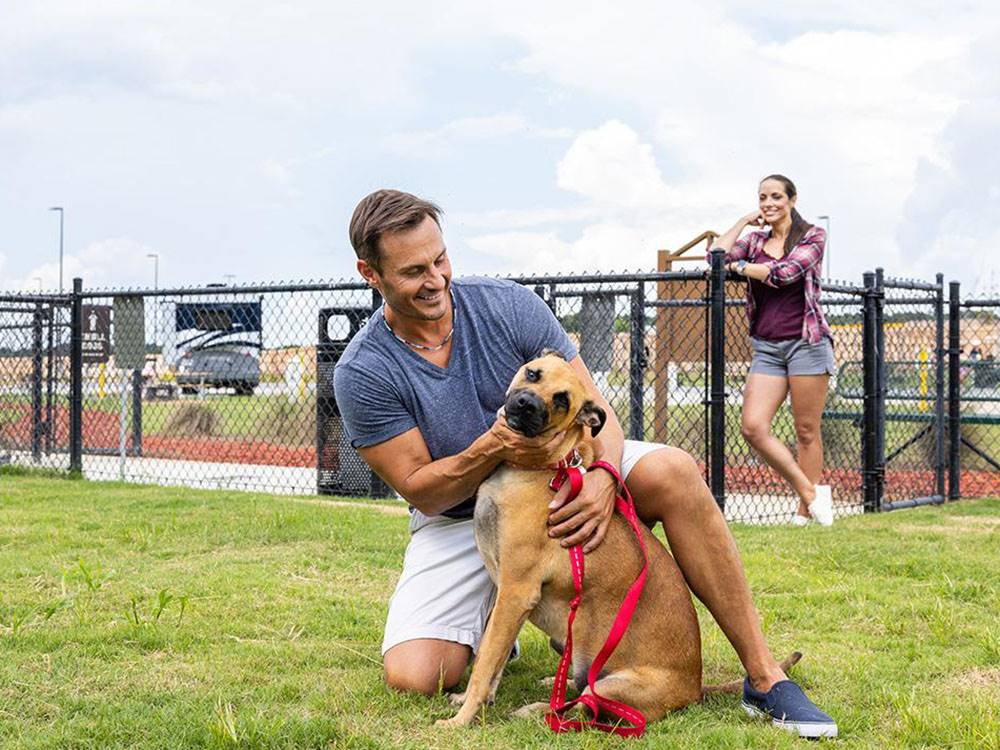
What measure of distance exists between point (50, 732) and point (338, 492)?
19.0 ft

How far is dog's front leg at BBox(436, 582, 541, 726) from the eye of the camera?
309 cm

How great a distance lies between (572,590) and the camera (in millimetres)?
3143

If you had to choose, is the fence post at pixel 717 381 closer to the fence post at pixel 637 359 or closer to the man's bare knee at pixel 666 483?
the fence post at pixel 637 359

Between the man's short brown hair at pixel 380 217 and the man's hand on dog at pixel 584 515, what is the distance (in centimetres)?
93

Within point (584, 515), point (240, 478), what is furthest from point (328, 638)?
point (240, 478)

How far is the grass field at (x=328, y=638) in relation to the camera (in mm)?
3062

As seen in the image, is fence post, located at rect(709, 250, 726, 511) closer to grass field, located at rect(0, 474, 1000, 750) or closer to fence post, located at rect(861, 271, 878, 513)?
grass field, located at rect(0, 474, 1000, 750)

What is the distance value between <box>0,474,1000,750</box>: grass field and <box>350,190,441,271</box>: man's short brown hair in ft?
4.49

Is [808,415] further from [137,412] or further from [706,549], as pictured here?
[137,412]

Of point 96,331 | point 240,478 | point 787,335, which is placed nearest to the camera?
point 787,335

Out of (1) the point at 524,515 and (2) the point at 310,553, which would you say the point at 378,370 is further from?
(2) the point at 310,553

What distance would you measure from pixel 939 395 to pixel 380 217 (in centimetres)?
682

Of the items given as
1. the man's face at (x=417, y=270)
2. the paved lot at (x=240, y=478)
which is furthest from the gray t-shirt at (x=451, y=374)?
the paved lot at (x=240, y=478)

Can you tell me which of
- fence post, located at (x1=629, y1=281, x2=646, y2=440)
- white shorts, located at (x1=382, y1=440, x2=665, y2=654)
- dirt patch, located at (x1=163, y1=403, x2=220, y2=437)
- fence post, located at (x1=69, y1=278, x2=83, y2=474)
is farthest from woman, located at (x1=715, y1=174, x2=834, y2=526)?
dirt patch, located at (x1=163, y1=403, x2=220, y2=437)
